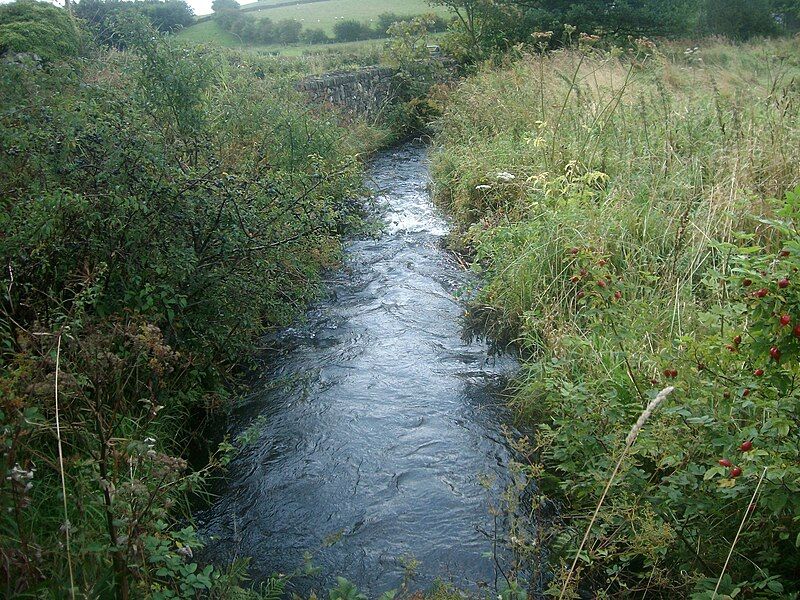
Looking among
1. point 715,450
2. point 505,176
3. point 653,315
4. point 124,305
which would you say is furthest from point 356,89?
point 715,450

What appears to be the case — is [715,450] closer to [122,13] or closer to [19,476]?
[19,476]

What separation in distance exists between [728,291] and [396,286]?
3438 mm

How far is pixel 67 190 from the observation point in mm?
3797

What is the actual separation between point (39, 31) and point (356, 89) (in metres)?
6.70

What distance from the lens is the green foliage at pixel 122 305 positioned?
8.32 ft

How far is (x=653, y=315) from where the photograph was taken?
427 cm

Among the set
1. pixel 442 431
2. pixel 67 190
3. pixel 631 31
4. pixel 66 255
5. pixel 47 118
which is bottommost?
pixel 442 431

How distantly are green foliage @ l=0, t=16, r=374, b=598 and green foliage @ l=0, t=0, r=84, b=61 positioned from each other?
182 inches

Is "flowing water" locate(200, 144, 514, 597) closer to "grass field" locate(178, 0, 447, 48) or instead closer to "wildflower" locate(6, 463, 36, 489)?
"wildflower" locate(6, 463, 36, 489)

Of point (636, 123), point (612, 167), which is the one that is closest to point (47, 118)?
point (612, 167)

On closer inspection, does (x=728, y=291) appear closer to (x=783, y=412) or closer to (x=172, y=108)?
(x=783, y=412)

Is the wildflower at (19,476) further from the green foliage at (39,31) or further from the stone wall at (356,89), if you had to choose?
the stone wall at (356,89)

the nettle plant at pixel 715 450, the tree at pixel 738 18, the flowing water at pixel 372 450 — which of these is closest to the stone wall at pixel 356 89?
the flowing water at pixel 372 450

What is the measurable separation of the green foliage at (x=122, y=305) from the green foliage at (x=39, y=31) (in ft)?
15.2
